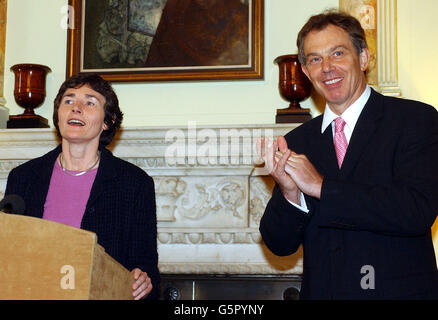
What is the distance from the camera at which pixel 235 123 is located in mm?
4266

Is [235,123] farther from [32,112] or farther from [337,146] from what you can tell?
[337,146]

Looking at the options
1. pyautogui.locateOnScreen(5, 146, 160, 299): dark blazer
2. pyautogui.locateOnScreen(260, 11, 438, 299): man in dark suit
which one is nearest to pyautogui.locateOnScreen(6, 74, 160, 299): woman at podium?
pyautogui.locateOnScreen(5, 146, 160, 299): dark blazer

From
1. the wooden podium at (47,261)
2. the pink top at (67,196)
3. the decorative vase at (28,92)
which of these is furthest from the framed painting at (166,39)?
the wooden podium at (47,261)

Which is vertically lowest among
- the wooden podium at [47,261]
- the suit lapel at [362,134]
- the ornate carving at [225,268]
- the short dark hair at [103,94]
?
the ornate carving at [225,268]

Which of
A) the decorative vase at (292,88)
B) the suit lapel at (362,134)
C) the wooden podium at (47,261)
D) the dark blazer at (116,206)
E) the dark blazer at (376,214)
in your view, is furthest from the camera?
the decorative vase at (292,88)

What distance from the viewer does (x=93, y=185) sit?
2.71 metres

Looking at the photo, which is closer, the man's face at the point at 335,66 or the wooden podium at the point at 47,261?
the wooden podium at the point at 47,261

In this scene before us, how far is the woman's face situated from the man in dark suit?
39.7 inches

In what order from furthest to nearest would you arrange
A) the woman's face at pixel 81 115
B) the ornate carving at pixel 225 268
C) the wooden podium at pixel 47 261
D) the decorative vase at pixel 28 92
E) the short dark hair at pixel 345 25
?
the decorative vase at pixel 28 92
the ornate carving at pixel 225 268
the woman's face at pixel 81 115
the short dark hair at pixel 345 25
the wooden podium at pixel 47 261

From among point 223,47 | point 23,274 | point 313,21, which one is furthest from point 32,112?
point 23,274

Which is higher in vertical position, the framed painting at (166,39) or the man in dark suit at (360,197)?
the framed painting at (166,39)

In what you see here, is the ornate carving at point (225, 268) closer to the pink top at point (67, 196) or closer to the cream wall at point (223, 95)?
the cream wall at point (223, 95)

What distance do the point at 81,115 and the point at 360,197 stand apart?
145 centimetres

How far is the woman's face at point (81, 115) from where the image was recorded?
2.82 meters
